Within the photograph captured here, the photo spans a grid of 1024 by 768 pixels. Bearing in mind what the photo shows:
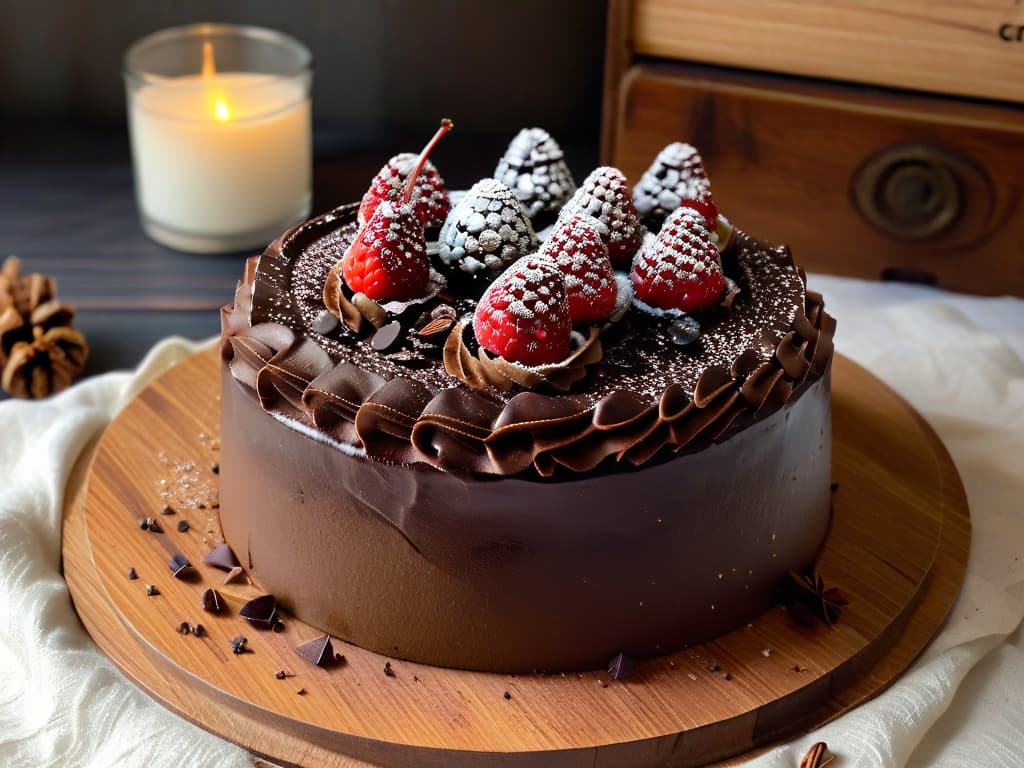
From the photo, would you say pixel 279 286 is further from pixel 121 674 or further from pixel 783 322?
pixel 783 322

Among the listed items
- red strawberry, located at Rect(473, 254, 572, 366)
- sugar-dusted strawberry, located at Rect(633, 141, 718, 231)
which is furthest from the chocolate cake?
sugar-dusted strawberry, located at Rect(633, 141, 718, 231)

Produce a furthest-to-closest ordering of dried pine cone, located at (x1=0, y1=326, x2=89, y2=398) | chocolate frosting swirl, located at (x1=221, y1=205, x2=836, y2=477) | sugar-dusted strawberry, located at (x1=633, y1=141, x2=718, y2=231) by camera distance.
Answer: dried pine cone, located at (x1=0, y1=326, x2=89, y2=398) → sugar-dusted strawberry, located at (x1=633, y1=141, x2=718, y2=231) → chocolate frosting swirl, located at (x1=221, y1=205, x2=836, y2=477)

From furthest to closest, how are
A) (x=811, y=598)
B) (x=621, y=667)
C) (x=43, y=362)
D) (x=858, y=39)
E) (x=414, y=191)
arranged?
(x=858, y=39) < (x=43, y=362) < (x=414, y=191) < (x=811, y=598) < (x=621, y=667)

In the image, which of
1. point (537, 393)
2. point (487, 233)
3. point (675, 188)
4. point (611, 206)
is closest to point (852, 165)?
point (675, 188)

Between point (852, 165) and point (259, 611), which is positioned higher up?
point (852, 165)

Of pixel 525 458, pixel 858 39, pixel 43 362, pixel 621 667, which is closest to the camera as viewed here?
pixel 525 458

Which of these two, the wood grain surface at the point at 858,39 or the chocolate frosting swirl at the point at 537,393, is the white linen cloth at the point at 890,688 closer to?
the chocolate frosting swirl at the point at 537,393

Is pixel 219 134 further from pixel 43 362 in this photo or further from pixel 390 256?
pixel 390 256

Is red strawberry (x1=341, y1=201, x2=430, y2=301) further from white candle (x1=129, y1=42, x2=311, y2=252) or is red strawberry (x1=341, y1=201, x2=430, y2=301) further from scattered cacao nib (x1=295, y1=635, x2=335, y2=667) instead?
white candle (x1=129, y1=42, x2=311, y2=252)
